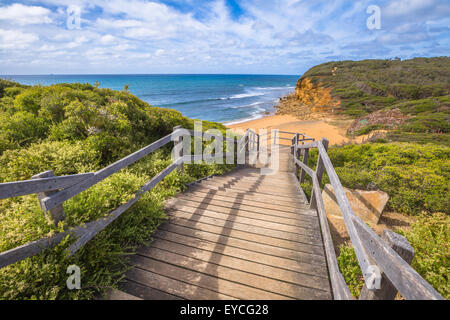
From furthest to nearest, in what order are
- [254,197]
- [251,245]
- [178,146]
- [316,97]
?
1. [316,97]
2. [178,146]
3. [254,197]
4. [251,245]

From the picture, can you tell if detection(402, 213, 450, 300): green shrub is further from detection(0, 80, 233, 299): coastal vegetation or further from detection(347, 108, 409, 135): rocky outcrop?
detection(347, 108, 409, 135): rocky outcrop

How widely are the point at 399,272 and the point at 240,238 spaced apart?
2054mm

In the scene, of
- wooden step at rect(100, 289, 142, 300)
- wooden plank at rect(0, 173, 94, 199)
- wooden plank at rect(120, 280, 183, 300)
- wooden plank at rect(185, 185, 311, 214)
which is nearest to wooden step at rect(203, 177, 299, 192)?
wooden plank at rect(185, 185, 311, 214)

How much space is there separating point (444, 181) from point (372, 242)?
6259 millimetres

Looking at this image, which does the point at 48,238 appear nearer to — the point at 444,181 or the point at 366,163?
the point at 444,181

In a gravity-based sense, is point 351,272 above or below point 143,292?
below

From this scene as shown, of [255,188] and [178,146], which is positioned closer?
[178,146]

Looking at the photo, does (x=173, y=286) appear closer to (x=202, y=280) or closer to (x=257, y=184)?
(x=202, y=280)

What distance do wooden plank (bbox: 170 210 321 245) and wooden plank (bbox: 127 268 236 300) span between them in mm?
1074

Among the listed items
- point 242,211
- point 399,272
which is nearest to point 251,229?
point 242,211

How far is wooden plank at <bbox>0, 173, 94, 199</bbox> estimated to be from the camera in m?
1.66

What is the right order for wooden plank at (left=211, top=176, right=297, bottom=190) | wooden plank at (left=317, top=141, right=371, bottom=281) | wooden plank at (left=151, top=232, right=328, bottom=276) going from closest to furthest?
1. wooden plank at (left=317, top=141, right=371, bottom=281)
2. wooden plank at (left=151, top=232, right=328, bottom=276)
3. wooden plank at (left=211, top=176, right=297, bottom=190)

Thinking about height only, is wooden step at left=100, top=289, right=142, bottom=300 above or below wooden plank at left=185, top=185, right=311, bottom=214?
below

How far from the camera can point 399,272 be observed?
125 cm
